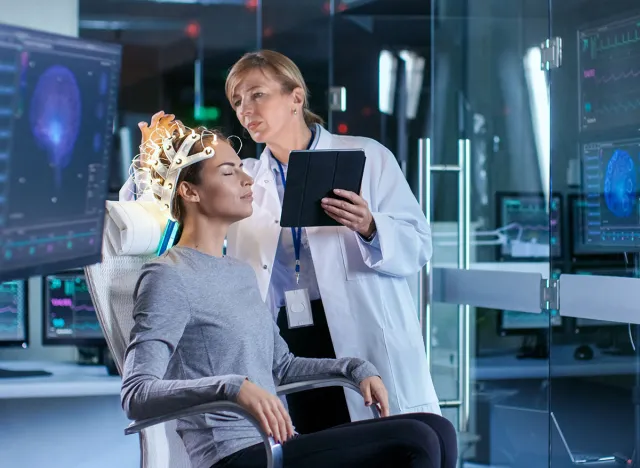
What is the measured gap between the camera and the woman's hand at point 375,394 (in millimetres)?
2193

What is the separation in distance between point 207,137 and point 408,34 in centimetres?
264

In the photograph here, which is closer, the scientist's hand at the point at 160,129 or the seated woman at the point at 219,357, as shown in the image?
the seated woman at the point at 219,357

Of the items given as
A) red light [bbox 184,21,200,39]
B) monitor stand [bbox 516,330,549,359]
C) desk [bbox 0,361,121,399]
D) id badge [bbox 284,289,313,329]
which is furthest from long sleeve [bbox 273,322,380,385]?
red light [bbox 184,21,200,39]

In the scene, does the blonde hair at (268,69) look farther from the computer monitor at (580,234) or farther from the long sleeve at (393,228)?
the computer monitor at (580,234)

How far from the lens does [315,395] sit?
2654mm

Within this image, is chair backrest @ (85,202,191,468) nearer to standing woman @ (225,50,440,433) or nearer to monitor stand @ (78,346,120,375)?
standing woman @ (225,50,440,433)

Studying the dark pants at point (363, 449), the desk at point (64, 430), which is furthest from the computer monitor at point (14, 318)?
the dark pants at point (363, 449)

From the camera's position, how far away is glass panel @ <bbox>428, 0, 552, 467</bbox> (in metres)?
3.56

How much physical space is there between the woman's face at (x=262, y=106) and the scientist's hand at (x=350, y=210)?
325 mm

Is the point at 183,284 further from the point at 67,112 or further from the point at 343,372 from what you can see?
the point at 67,112

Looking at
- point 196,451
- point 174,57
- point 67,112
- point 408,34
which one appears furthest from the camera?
point 174,57

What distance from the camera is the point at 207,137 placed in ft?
7.70

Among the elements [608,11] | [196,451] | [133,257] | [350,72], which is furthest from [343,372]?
[350,72]

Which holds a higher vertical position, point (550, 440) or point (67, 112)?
point (67, 112)
